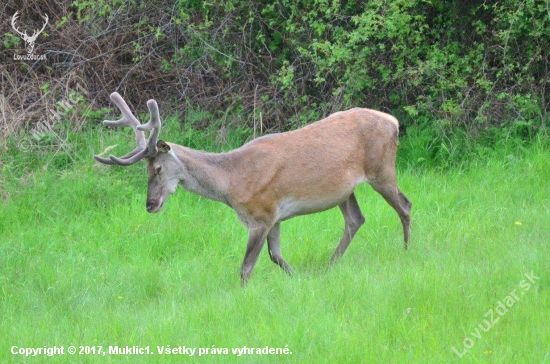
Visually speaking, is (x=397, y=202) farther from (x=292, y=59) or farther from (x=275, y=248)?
(x=292, y=59)

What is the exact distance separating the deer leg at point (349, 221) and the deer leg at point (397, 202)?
1.04 feet

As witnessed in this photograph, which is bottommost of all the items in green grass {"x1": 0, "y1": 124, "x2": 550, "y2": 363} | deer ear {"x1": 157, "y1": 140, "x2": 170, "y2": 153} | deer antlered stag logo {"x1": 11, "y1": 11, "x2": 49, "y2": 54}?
deer antlered stag logo {"x1": 11, "y1": 11, "x2": 49, "y2": 54}

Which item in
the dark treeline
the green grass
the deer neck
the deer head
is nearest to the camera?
the green grass

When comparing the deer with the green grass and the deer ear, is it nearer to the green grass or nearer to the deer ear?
the deer ear

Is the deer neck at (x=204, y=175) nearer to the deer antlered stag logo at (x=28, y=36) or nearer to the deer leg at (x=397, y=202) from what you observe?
the deer leg at (x=397, y=202)

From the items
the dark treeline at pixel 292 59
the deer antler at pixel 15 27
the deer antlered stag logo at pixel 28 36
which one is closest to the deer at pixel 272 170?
the dark treeline at pixel 292 59

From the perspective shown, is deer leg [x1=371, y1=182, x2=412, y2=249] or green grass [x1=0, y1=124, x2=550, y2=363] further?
deer leg [x1=371, y1=182, x2=412, y2=249]

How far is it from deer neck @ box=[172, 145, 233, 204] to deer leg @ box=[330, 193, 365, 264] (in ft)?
4.13

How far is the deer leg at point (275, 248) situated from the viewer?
8.53 meters

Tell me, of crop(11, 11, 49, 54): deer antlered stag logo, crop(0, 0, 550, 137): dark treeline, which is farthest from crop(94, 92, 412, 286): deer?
crop(11, 11, 49, 54): deer antlered stag logo

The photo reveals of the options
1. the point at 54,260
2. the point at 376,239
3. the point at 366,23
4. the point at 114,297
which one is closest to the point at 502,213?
the point at 376,239

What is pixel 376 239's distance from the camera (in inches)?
368

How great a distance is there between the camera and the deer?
828 centimetres

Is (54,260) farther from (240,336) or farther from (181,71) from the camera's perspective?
(181,71)
